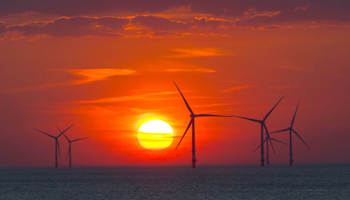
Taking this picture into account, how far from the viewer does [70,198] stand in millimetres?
106750

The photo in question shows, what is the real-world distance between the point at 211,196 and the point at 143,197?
538 inches

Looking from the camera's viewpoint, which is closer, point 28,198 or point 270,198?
point 270,198

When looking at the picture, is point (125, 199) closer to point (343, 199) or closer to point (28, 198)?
point (28, 198)

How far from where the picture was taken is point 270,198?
103 meters

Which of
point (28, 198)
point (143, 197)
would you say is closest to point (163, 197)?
point (143, 197)

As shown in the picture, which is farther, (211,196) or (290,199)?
(211,196)

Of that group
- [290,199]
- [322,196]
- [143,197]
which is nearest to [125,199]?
[143,197]

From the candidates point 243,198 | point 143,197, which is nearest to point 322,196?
point 243,198

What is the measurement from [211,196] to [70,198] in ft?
92.6

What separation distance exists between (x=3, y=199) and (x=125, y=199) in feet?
85.6

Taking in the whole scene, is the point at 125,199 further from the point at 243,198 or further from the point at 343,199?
the point at 343,199

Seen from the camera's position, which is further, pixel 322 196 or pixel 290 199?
pixel 322 196

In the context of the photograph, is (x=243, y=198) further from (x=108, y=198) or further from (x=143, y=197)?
(x=108, y=198)

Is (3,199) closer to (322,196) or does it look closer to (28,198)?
(28,198)
